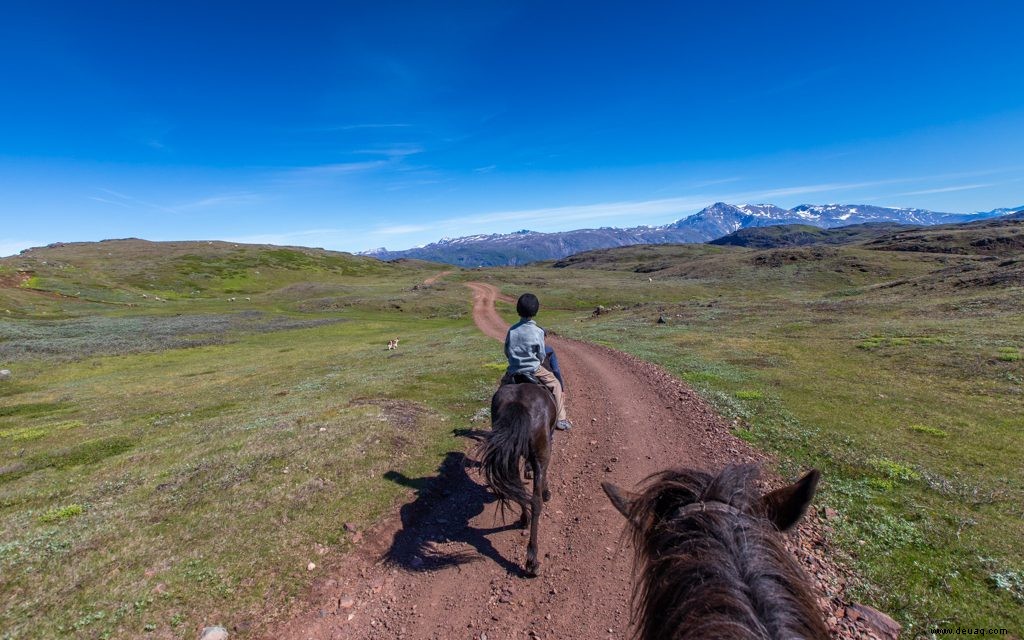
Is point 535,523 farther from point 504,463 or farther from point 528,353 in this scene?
point 528,353

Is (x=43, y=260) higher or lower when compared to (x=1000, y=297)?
higher

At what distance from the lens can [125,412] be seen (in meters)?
20.5

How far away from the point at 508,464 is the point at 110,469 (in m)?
12.7

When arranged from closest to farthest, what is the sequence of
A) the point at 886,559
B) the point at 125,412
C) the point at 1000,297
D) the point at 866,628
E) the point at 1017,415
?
the point at 866,628
the point at 886,559
the point at 1017,415
the point at 125,412
the point at 1000,297

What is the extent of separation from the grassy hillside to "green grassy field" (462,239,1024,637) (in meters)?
9.87

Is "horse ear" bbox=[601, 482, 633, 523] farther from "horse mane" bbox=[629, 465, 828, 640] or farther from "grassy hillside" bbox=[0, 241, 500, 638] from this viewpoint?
"grassy hillside" bbox=[0, 241, 500, 638]

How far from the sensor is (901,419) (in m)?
13.9

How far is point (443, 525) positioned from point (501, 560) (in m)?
1.76

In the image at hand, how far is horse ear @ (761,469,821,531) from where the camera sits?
3395mm

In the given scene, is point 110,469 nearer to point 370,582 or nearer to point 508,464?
point 370,582

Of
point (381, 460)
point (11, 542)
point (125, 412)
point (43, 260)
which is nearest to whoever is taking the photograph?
point (11, 542)

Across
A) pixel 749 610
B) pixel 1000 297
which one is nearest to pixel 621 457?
pixel 749 610

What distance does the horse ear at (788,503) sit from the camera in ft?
11.1

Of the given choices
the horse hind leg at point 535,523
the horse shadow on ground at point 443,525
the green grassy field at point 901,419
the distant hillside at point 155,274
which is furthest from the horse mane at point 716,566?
the distant hillside at point 155,274
